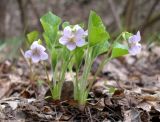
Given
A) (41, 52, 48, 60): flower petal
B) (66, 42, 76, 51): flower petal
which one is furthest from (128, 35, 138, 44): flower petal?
(41, 52, 48, 60): flower petal

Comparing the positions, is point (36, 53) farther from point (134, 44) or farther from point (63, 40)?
point (134, 44)

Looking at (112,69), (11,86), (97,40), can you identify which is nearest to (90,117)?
(97,40)

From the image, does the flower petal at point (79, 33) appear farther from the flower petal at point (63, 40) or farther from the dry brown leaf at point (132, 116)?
the dry brown leaf at point (132, 116)

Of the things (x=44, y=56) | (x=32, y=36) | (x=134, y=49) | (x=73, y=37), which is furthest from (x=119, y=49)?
(x=32, y=36)

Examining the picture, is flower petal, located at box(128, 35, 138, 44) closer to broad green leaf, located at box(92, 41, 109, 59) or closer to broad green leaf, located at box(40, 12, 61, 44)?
broad green leaf, located at box(92, 41, 109, 59)

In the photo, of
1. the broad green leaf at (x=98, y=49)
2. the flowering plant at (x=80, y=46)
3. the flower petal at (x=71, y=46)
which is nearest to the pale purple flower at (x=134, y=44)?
the flowering plant at (x=80, y=46)

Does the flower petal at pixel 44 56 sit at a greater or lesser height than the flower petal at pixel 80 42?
lesser

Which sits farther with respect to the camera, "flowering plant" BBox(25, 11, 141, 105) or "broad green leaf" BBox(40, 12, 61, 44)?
"broad green leaf" BBox(40, 12, 61, 44)
